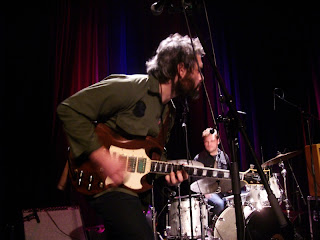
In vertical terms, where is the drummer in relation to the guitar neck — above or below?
above

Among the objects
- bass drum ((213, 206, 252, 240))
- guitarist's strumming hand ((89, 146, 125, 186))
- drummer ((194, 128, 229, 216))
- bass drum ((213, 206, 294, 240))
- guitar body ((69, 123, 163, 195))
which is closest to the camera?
guitarist's strumming hand ((89, 146, 125, 186))

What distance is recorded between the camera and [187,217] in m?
5.13

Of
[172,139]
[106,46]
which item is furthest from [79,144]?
[172,139]

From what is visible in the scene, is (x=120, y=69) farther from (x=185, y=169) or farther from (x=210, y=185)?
(x=185, y=169)

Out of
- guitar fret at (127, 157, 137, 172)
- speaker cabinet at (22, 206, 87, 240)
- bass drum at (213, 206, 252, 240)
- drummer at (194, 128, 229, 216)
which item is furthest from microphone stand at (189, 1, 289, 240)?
drummer at (194, 128, 229, 216)

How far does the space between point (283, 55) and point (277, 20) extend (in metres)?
0.83

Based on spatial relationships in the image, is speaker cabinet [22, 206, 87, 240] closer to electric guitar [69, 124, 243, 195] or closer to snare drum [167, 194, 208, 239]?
snare drum [167, 194, 208, 239]

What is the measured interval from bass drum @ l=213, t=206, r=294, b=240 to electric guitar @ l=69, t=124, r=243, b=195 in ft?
8.67

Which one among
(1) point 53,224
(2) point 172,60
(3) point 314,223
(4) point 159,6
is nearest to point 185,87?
(2) point 172,60

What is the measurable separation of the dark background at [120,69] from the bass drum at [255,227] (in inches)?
65.3

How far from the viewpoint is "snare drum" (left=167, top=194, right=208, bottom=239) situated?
5070 millimetres

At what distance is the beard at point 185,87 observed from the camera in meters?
2.53

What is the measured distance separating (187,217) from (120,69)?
8.93ft

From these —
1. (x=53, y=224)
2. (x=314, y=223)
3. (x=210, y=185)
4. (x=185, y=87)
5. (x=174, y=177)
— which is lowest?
(x=314, y=223)
